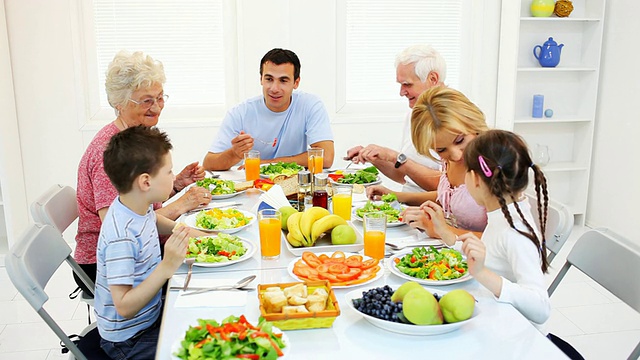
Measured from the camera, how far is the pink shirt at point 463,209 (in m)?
2.14

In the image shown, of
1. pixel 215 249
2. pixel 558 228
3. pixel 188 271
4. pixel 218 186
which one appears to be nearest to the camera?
pixel 188 271

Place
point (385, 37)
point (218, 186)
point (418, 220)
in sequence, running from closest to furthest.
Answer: point (418, 220) < point (218, 186) < point (385, 37)

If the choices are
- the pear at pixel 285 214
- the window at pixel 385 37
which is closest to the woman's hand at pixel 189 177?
the pear at pixel 285 214

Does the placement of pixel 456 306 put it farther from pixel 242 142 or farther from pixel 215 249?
pixel 242 142

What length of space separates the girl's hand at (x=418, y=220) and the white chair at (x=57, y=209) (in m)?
1.21

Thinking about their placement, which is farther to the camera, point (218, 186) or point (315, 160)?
point (315, 160)

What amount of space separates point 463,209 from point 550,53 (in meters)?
2.79

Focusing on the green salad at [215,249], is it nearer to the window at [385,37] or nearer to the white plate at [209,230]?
the white plate at [209,230]

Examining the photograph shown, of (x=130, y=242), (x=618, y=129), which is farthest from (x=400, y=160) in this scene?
(x=618, y=129)

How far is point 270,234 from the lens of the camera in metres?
1.85

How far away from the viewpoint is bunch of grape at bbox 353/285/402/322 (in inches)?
54.8

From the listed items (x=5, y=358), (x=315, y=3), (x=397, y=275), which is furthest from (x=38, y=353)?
(x=315, y=3)

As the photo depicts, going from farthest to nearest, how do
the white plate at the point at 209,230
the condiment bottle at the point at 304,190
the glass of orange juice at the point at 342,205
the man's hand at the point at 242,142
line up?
the man's hand at the point at 242,142 < the condiment bottle at the point at 304,190 < the glass of orange juice at the point at 342,205 < the white plate at the point at 209,230

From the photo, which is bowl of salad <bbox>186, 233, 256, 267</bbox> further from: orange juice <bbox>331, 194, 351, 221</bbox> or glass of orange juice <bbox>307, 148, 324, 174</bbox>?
glass of orange juice <bbox>307, 148, 324, 174</bbox>
